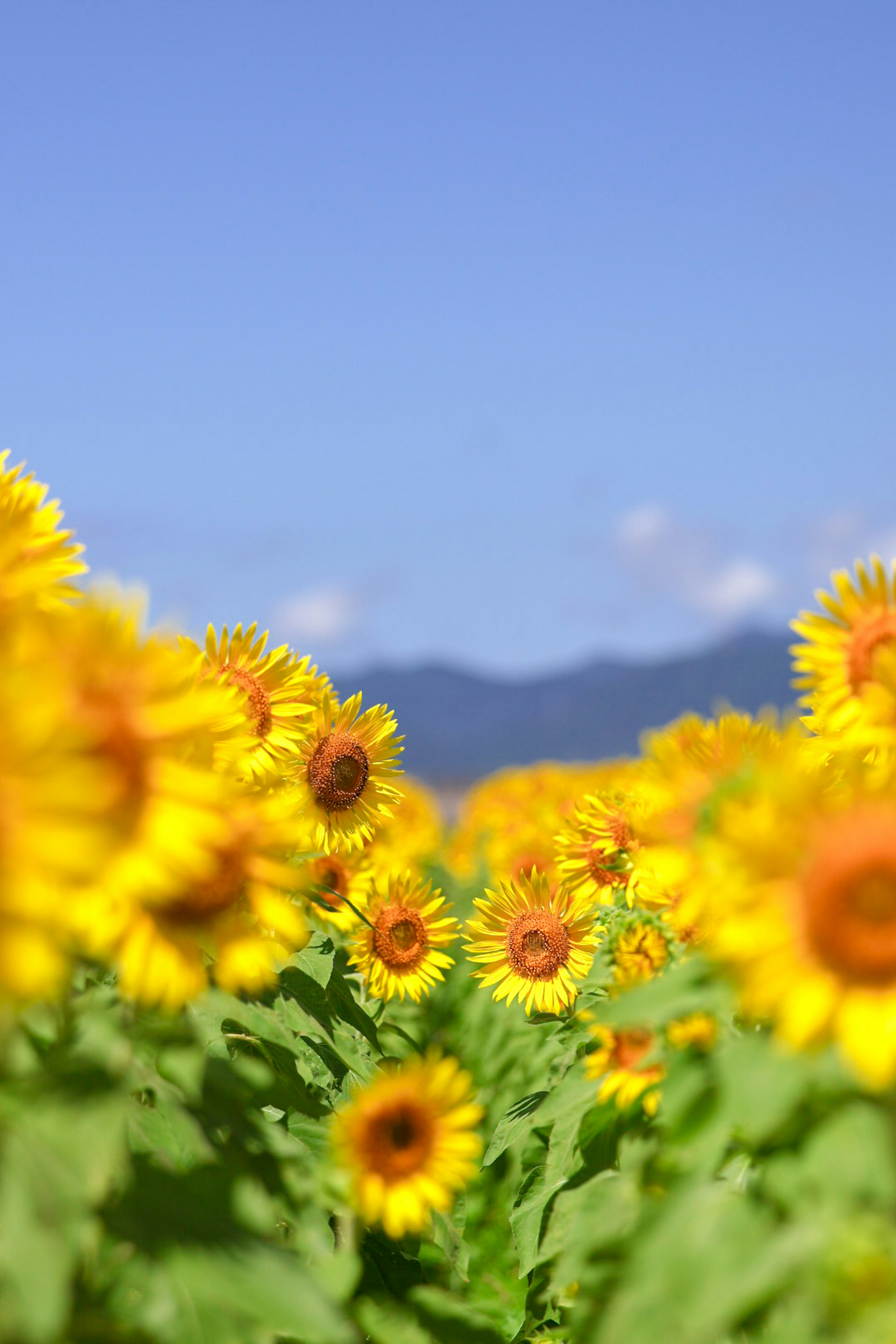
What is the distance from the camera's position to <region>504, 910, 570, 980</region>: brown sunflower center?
5105mm

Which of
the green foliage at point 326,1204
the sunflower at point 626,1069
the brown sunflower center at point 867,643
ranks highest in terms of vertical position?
the brown sunflower center at point 867,643

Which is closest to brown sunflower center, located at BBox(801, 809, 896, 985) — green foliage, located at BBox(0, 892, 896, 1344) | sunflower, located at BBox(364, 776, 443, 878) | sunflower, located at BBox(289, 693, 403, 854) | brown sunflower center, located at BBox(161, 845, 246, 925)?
green foliage, located at BBox(0, 892, 896, 1344)

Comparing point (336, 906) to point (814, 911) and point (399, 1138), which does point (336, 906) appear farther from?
point (814, 911)

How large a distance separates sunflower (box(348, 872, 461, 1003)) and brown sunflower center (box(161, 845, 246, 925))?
135 inches

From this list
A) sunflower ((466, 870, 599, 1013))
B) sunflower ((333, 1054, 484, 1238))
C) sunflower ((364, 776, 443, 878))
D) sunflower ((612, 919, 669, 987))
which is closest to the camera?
sunflower ((333, 1054, 484, 1238))

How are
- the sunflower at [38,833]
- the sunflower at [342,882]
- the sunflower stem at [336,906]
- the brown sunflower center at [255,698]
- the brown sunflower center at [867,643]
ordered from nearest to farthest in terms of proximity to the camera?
the sunflower at [38,833] < the brown sunflower center at [867,643] < the sunflower stem at [336,906] < the brown sunflower center at [255,698] < the sunflower at [342,882]

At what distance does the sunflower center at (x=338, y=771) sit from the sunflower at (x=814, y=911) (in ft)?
10.8

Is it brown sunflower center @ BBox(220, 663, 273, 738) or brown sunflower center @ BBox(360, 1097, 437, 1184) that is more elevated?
brown sunflower center @ BBox(220, 663, 273, 738)

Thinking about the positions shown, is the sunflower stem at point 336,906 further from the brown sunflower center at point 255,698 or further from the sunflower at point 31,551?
the sunflower at point 31,551

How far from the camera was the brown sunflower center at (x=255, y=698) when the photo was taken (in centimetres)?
450

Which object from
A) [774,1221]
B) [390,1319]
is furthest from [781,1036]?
[390,1319]

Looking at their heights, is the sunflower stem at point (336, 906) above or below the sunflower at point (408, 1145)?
above

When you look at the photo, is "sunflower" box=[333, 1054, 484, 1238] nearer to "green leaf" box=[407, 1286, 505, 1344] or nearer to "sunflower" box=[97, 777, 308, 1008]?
"green leaf" box=[407, 1286, 505, 1344]

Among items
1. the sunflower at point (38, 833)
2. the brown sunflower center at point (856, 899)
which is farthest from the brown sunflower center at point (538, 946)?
the sunflower at point (38, 833)
